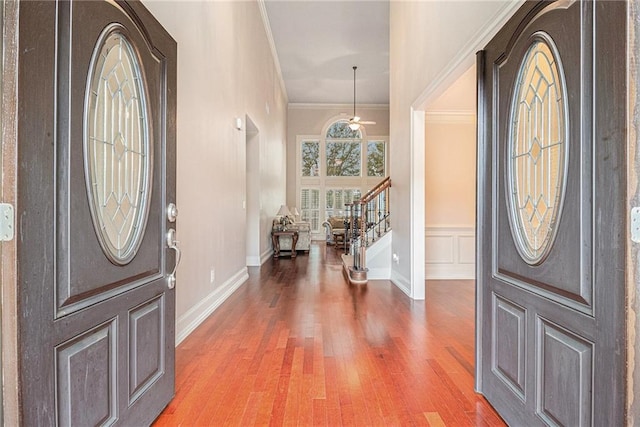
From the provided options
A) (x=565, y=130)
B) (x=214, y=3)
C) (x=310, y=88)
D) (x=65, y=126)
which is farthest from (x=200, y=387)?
Answer: (x=310, y=88)

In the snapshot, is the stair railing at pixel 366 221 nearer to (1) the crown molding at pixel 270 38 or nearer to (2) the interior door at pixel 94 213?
(2) the interior door at pixel 94 213

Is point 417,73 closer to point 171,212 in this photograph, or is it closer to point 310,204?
point 171,212

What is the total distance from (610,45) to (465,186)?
14.6 feet

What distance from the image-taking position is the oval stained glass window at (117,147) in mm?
1273

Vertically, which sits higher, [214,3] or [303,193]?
[214,3]

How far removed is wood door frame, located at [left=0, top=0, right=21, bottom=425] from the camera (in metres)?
0.92

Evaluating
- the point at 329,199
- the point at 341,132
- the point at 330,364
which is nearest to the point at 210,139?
the point at 330,364

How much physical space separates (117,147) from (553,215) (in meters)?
1.86

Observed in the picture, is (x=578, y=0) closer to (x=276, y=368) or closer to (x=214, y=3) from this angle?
(x=276, y=368)

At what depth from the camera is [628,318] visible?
992mm

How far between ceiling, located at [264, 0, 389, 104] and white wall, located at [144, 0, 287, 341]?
1.07 metres

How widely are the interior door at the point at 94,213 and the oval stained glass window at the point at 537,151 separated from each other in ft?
5.89

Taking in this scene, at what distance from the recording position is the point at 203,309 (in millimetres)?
3264

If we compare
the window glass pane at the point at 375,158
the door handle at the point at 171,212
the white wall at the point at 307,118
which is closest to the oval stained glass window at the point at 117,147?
the door handle at the point at 171,212
